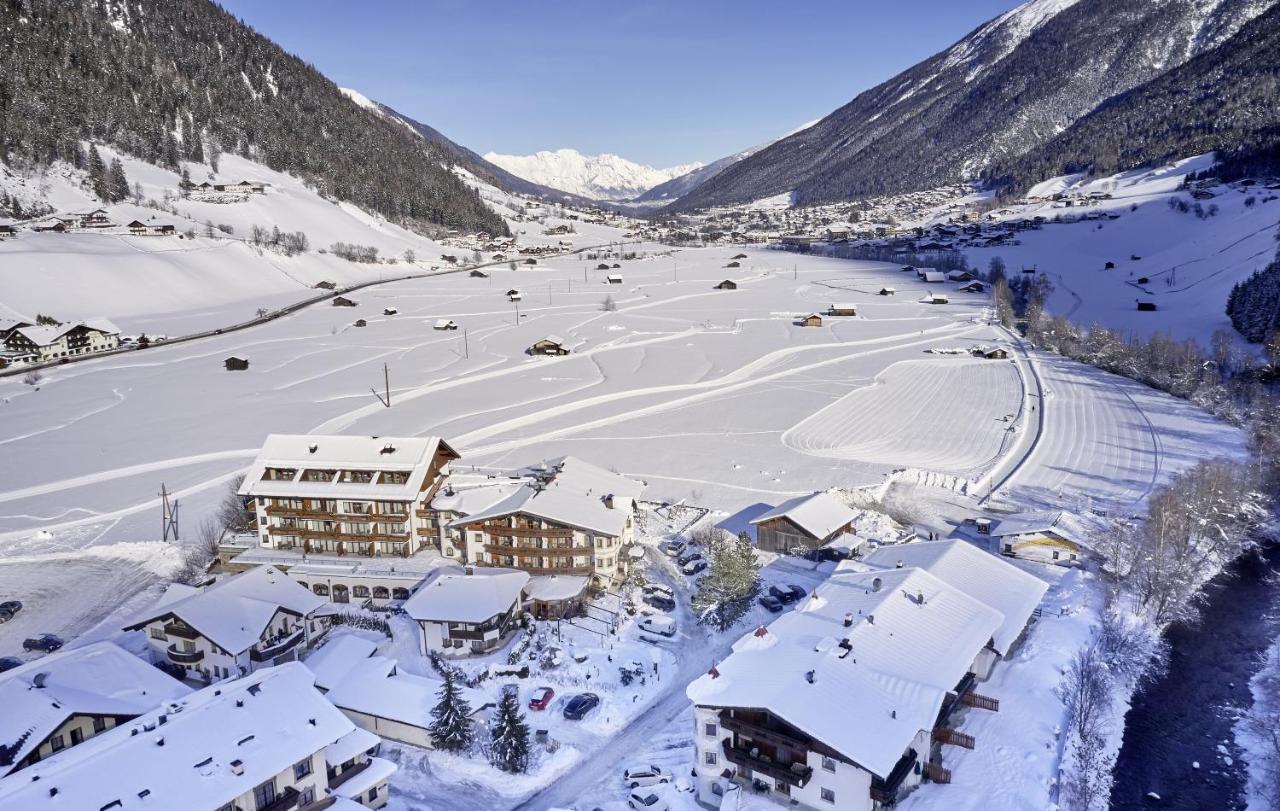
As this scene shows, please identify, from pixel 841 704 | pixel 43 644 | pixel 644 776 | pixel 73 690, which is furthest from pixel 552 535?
pixel 43 644

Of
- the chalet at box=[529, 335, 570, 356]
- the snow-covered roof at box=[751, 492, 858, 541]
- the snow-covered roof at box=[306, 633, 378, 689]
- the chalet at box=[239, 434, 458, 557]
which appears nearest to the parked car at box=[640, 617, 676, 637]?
the snow-covered roof at box=[751, 492, 858, 541]

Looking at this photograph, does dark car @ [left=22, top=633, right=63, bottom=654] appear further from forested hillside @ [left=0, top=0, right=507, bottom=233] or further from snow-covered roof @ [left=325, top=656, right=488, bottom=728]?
forested hillside @ [left=0, top=0, right=507, bottom=233]

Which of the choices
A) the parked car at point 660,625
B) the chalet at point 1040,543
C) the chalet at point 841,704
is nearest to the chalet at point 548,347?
the chalet at point 1040,543

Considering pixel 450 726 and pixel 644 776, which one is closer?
pixel 644 776

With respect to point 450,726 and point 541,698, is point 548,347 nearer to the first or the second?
point 541,698

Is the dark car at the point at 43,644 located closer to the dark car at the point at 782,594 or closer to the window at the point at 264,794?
the window at the point at 264,794

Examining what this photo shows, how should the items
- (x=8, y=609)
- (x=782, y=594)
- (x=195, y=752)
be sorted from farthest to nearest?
(x=782, y=594)
(x=8, y=609)
(x=195, y=752)
